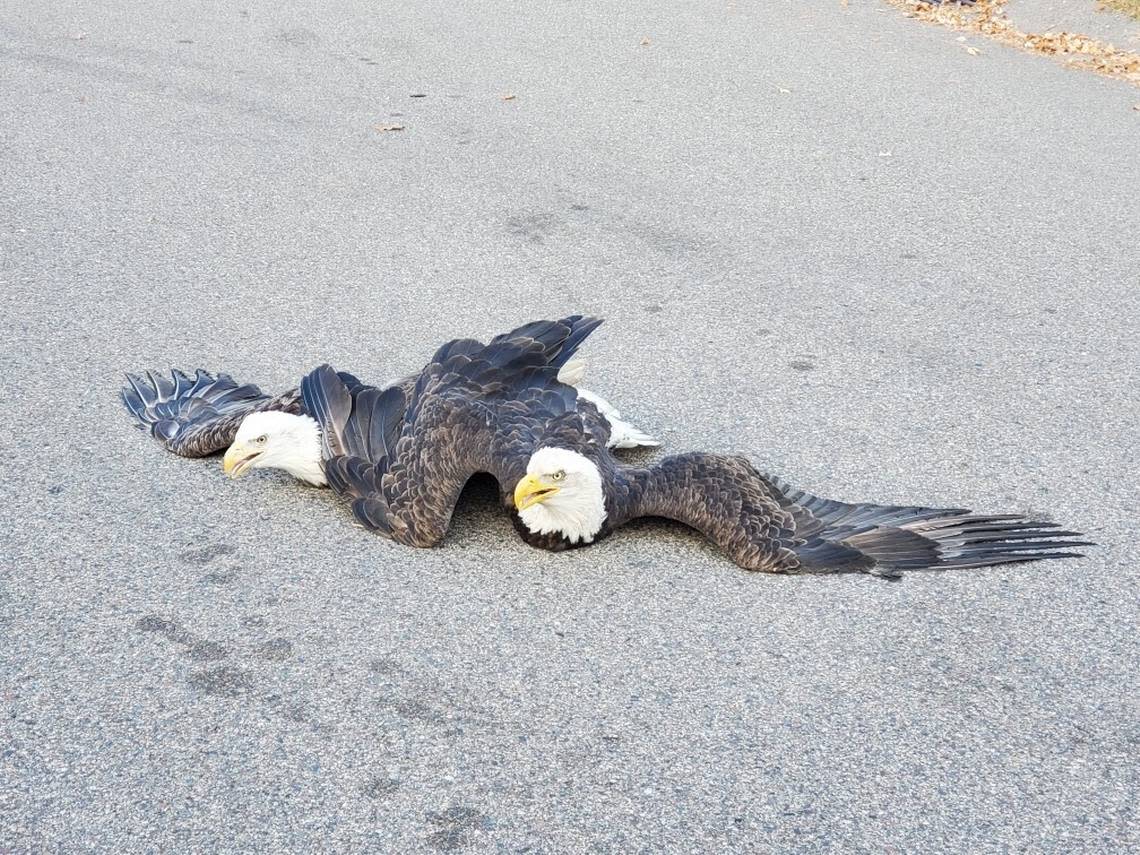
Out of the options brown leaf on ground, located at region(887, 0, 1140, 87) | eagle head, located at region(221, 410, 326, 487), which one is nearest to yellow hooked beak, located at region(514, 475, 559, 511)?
eagle head, located at region(221, 410, 326, 487)

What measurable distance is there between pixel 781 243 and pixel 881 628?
4053mm

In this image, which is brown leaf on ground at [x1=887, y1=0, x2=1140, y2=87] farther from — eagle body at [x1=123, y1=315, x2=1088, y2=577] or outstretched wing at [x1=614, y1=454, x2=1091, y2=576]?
eagle body at [x1=123, y1=315, x2=1088, y2=577]

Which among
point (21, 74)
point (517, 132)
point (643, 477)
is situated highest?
point (643, 477)

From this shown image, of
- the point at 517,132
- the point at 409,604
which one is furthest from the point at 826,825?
the point at 517,132

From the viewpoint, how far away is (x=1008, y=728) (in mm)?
3998

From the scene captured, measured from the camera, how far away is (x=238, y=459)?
5309mm

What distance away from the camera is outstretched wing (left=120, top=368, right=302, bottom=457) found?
5598 millimetres

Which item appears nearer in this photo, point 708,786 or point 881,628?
point 708,786

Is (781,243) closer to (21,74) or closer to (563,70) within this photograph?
(563,70)

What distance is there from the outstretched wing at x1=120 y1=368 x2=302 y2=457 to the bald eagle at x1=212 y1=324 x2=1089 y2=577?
0.31 m

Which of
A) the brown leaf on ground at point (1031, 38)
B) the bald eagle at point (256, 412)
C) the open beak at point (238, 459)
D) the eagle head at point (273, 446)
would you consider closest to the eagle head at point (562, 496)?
the bald eagle at point (256, 412)

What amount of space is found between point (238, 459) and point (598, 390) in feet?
5.95

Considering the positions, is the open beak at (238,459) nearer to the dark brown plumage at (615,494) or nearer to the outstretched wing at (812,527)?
the dark brown plumage at (615,494)

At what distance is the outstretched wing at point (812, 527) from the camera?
15.8 feet
